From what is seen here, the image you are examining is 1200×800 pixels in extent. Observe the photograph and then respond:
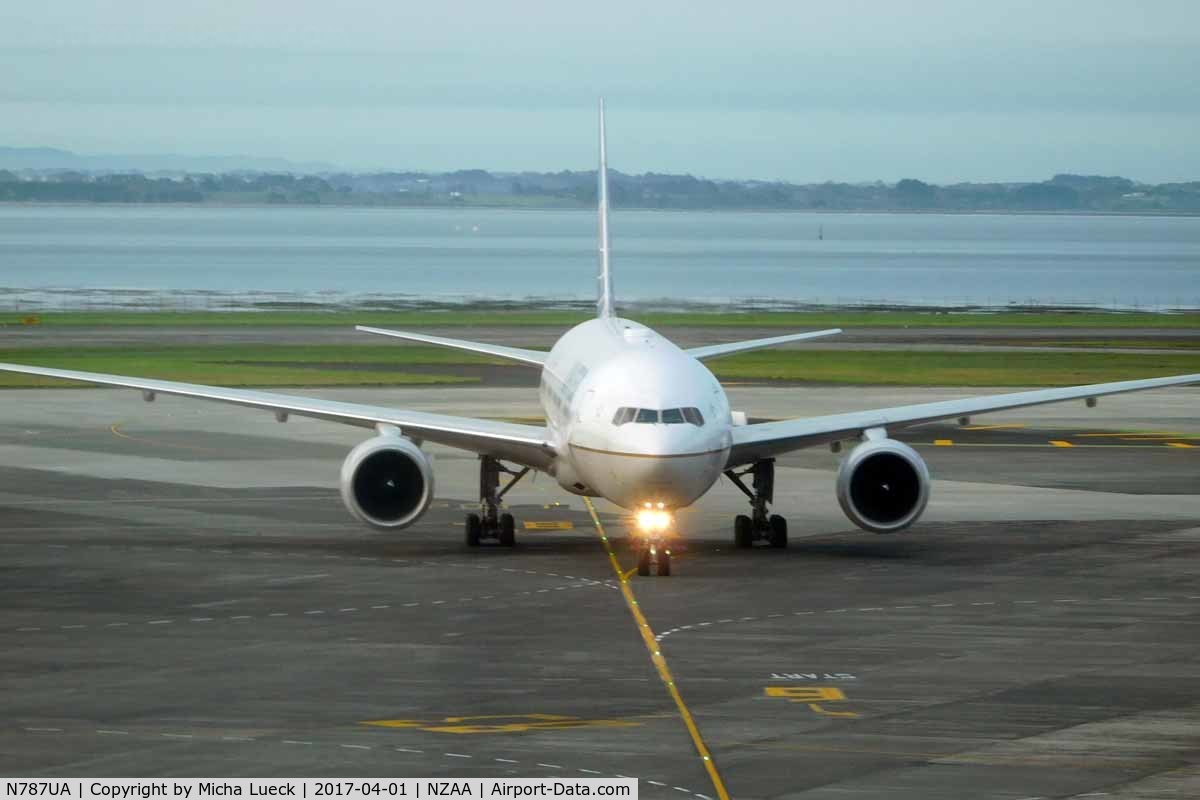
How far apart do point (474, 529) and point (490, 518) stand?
0.43 meters

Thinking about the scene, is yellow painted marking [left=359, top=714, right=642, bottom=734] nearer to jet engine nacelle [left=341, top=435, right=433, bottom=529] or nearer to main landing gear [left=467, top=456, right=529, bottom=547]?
jet engine nacelle [left=341, top=435, right=433, bottom=529]

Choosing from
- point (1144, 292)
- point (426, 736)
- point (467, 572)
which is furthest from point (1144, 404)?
point (1144, 292)

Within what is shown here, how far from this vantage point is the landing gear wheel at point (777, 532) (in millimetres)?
32938

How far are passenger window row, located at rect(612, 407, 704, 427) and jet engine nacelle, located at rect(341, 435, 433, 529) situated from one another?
406 cm

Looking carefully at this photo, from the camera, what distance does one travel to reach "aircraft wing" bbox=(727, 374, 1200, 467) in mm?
31750

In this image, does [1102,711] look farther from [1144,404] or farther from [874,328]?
[874,328]

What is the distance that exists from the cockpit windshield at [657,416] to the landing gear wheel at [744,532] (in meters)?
4.12

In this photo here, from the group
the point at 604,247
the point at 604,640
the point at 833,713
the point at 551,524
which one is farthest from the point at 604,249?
the point at 833,713

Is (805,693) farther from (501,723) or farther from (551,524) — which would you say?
(551,524)

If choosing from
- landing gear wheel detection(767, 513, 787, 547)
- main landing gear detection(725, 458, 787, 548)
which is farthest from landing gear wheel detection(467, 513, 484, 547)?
landing gear wheel detection(767, 513, 787, 547)

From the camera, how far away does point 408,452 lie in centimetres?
3181

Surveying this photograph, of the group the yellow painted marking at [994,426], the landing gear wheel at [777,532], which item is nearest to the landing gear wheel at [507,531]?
the landing gear wheel at [777,532]

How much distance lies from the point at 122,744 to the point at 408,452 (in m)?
13.6

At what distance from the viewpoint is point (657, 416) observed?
2902 centimetres
